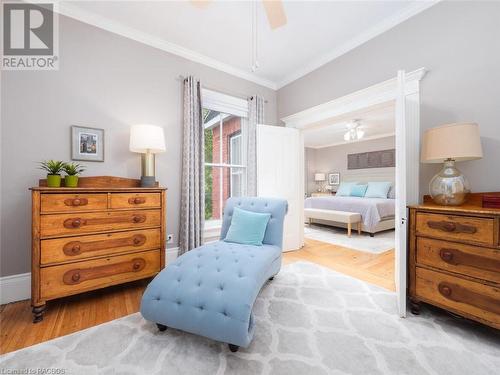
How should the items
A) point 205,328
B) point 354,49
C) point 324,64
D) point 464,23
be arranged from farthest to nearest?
point 324,64
point 354,49
point 464,23
point 205,328

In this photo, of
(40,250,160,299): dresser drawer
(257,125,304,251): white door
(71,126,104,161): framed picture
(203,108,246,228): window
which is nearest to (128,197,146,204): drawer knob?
(40,250,160,299): dresser drawer

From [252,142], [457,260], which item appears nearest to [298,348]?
[457,260]

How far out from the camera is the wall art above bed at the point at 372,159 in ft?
21.2

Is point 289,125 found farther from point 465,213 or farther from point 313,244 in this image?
point 465,213

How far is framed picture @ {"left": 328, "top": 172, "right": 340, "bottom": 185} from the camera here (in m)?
7.93

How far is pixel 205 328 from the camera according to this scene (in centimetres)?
134

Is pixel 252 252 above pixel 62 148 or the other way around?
the other way around

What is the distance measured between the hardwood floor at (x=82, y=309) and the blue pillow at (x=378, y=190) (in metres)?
3.06

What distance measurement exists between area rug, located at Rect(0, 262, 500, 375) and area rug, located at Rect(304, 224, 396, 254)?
77.2 inches

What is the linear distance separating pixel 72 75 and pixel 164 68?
1.02 m

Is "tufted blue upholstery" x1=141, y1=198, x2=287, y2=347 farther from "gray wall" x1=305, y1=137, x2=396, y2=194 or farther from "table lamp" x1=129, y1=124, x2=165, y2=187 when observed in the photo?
"gray wall" x1=305, y1=137, x2=396, y2=194

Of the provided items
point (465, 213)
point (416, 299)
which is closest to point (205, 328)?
point (416, 299)

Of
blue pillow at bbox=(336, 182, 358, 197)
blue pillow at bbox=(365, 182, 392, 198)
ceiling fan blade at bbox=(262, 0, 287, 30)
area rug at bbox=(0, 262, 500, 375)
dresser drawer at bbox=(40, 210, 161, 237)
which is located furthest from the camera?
blue pillow at bbox=(336, 182, 358, 197)

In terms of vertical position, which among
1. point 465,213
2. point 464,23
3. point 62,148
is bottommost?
point 465,213
